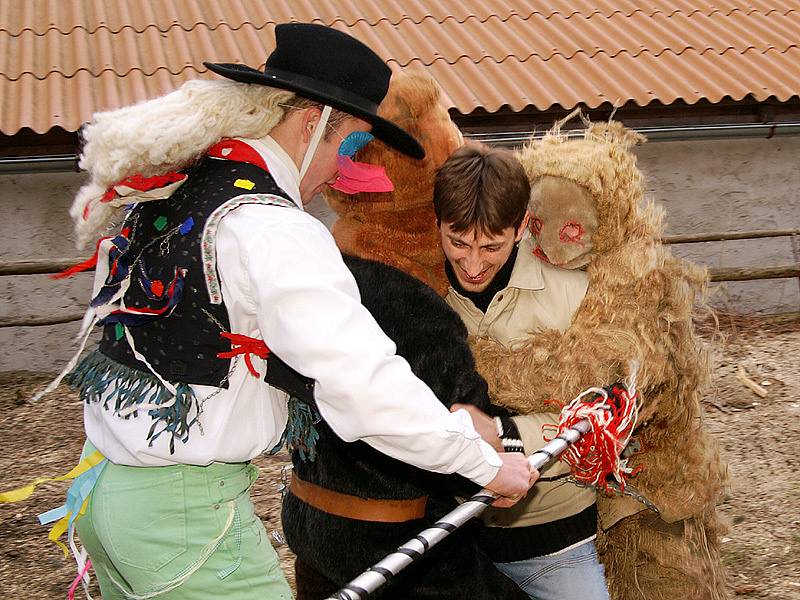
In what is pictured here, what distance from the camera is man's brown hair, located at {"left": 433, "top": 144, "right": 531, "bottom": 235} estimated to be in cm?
228

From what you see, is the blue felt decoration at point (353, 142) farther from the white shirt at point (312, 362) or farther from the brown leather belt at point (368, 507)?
the brown leather belt at point (368, 507)

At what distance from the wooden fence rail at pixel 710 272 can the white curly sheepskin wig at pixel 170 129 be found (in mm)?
5126

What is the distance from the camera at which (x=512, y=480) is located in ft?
6.40

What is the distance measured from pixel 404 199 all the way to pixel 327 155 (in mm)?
331

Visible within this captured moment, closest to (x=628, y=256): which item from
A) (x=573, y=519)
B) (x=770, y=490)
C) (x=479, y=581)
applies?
(x=573, y=519)

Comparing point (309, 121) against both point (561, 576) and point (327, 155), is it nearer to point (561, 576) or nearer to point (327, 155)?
point (327, 155)

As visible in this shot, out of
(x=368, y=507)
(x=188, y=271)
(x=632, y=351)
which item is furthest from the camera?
(x=632, y=351)

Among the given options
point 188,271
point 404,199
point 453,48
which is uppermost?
point 453,48

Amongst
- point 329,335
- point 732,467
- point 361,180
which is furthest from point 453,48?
point 329,335

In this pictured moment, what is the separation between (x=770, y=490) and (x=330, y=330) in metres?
4.00

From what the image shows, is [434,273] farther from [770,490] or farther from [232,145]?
[770,490]

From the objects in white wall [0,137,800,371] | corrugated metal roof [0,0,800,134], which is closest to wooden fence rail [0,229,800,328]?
white wall [0,137,800,371]

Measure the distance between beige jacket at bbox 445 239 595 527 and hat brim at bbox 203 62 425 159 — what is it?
1.77 feet

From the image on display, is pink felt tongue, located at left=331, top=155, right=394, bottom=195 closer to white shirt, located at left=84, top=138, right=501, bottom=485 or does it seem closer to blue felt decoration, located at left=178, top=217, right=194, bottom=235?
white shirt, located at left=84, top=138, right=501, bottom=485
